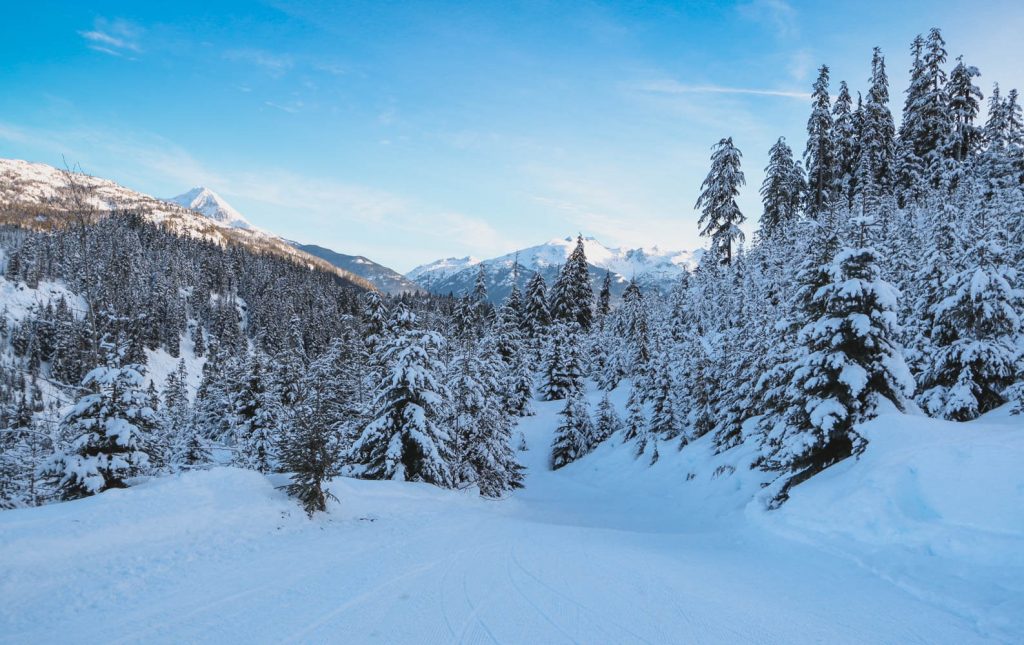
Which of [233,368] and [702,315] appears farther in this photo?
[702,315]

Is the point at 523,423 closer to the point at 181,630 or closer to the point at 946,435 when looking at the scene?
the point at 946,435

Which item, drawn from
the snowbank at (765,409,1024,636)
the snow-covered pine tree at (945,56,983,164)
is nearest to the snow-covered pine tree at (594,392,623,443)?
the snowbank at (765,409,1024,636)

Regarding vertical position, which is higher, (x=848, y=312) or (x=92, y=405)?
(x=848, y=312)

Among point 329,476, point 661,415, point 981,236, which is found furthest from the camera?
point 661,415

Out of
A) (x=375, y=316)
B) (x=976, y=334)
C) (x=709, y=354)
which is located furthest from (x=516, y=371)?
(x=976, y=334)

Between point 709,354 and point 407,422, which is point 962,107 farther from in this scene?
point 407,422

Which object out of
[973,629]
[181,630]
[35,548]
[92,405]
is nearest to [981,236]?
[973,629]

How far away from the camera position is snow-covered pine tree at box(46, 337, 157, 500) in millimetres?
13039

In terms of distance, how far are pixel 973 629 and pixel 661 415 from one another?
23788mm

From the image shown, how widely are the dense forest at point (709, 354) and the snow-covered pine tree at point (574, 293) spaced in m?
0.29

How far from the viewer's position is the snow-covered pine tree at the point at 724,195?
38156 mm

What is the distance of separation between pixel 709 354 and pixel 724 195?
18.3 m

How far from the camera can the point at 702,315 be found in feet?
137

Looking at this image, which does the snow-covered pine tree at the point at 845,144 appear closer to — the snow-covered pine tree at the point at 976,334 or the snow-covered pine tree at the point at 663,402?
the snow-covered pine tree at the point at 663,402
